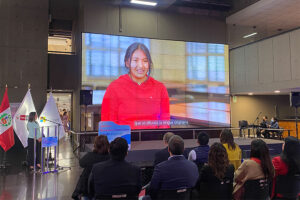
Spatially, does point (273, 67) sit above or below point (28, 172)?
above

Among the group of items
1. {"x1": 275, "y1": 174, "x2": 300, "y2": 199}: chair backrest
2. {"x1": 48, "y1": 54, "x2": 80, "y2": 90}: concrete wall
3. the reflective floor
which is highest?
{"x1": 48, "y1": 54, "x2": 80, "y2": 90}: concrete wall

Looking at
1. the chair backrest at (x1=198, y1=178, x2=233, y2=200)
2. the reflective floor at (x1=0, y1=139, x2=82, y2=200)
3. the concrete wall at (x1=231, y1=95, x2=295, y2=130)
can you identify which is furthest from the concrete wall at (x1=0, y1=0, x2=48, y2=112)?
the concrete wall at (x1=231, y1=95, x2=295, y2=130)

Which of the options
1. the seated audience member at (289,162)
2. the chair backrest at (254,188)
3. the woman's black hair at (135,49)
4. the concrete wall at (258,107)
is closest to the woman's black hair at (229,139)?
the seated audience member at (289,162)

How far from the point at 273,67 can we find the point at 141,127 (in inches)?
245

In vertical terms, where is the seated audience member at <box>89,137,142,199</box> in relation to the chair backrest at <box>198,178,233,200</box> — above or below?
above

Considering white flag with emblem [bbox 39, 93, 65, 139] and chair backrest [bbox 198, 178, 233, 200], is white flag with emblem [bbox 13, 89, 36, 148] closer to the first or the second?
white flag with emblem [bbox 39, 93, 65, 139]

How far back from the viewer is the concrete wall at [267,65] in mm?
9297

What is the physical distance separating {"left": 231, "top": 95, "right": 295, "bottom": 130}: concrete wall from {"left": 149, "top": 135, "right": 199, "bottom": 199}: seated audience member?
39.7ft

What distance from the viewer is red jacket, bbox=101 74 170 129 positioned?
8602 mm

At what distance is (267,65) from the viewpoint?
10.6m

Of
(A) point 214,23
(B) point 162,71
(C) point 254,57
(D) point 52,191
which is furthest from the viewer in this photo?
(C) point 254,57

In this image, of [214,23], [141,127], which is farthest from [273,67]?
[141,127]

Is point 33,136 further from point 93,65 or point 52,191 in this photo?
point 93,65

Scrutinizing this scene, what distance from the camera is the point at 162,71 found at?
9328 mm
